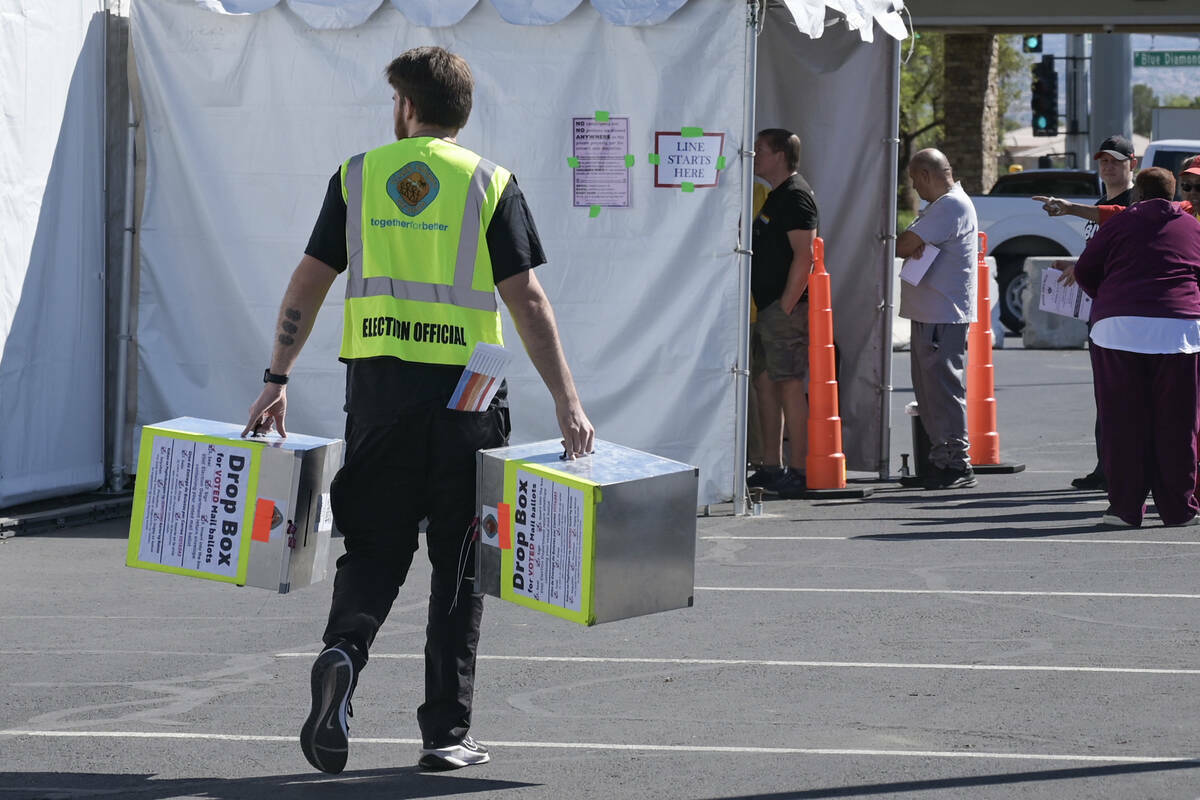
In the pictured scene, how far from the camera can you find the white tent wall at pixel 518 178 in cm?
951

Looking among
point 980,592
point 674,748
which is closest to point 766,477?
point 980,592

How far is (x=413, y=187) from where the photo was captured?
16.0ft

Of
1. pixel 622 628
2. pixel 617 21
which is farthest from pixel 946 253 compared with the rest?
pixel 622 628

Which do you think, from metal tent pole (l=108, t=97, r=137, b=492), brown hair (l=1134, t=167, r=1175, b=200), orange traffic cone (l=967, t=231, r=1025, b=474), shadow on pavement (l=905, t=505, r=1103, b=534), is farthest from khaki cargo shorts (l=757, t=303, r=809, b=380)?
metal tent pole (l=108, t=97, r=137, b=492)

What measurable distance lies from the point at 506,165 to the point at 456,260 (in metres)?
4.86

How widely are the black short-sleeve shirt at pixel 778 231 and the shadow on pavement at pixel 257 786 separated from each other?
19.1ft

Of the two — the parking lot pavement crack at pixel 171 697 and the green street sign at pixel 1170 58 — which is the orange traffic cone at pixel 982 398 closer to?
the parking lot pavement crack at pixel 171 697

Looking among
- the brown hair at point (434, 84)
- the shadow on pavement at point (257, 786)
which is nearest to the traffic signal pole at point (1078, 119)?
the brown hair at point (434, 84)

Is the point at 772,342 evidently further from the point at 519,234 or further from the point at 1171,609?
the point at 519,234

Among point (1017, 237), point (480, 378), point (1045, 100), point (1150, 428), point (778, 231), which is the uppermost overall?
point (1045, 100)

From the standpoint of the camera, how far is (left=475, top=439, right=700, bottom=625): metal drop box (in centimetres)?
476

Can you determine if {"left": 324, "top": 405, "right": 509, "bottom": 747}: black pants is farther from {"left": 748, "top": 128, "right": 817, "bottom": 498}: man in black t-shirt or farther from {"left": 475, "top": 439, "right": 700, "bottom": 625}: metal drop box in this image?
{"left": 748, "top": 128, "right": 817, "bottom": 498}: man in black t-shirt

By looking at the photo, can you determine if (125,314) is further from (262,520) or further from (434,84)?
(434,84)

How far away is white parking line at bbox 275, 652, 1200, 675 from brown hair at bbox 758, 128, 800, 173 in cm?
457
